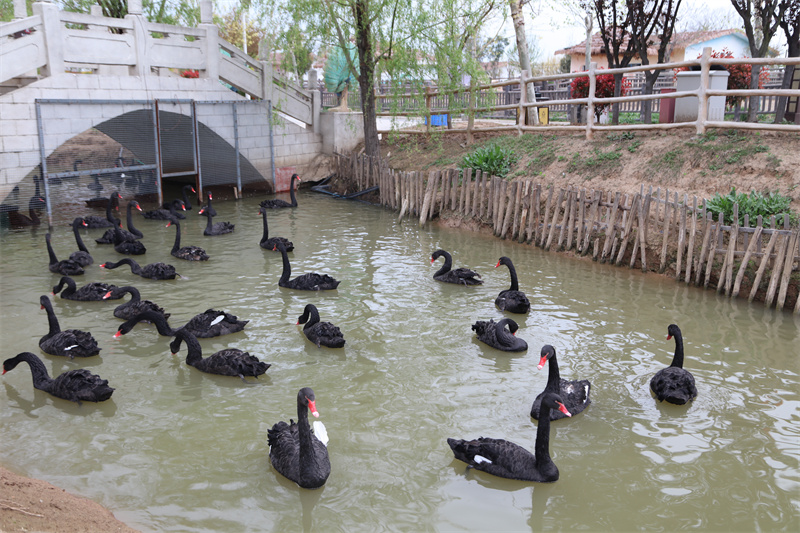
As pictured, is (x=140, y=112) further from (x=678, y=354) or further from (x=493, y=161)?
(x=678, y=354)

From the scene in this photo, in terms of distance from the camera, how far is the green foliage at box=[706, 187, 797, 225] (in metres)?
11.0

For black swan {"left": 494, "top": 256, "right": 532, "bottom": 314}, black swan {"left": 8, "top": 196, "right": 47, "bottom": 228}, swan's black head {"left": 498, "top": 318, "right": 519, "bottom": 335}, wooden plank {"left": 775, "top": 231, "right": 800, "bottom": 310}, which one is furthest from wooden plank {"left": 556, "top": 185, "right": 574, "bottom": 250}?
black swan {"left": 8, "top": 196, "right": 47, "bottom": 228}

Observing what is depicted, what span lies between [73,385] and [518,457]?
4.87 meters

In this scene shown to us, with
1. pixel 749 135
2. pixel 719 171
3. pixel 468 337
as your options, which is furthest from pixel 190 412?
pixel 749 135

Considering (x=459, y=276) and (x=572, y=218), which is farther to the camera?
(x=572, y=218)

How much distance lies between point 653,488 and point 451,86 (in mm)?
15635

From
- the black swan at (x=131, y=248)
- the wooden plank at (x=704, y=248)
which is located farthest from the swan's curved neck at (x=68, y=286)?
the wooden plank at (x=704, y=248)

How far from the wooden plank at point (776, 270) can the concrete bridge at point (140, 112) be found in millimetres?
14721

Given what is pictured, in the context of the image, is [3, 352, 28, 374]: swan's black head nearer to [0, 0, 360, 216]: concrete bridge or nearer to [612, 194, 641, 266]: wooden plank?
[0, 0, 360, 216]: concrete bridge

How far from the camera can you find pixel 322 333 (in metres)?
8.65

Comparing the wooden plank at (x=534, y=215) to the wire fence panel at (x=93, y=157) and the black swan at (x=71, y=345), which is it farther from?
the wire fence panel at (x=93, y=157)

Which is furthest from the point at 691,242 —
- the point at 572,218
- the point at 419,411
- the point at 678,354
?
the point at 419,411

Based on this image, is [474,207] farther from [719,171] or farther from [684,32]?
[684,32]

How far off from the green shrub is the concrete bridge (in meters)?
6.17
